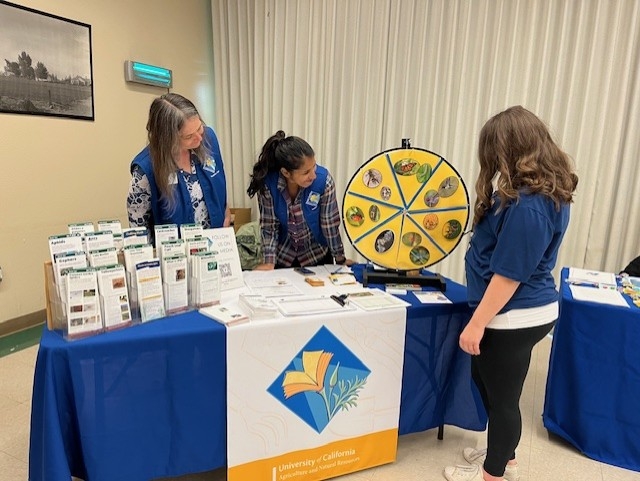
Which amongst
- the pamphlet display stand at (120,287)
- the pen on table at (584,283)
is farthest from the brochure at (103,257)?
the pen on table at (584,283)

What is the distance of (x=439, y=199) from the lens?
1.83 meters

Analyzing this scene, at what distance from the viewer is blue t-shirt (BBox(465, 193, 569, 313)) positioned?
1.27 metres

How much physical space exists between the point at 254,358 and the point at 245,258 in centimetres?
216

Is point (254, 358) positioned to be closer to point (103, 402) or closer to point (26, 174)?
point (103, 402)

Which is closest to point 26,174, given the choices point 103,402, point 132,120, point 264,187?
point 132,120

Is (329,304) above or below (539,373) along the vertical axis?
above

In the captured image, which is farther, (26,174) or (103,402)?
(26,174)

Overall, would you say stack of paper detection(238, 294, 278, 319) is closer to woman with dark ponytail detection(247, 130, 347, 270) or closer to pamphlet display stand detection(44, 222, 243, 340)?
pamphlet display stand detection(44, 222, 243, 340)

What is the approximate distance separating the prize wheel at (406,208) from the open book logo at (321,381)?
0.46m

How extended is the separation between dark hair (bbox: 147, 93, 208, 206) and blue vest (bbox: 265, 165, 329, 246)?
41 cm

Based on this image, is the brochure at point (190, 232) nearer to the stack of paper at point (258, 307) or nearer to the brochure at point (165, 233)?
the brochure at point (165, 233)

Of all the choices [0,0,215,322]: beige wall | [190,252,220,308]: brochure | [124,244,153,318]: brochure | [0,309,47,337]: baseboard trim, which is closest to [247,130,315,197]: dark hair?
[190,252,220,308]: brochure

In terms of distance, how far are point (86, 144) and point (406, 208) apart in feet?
8.45

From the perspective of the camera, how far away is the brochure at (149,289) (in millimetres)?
1398
